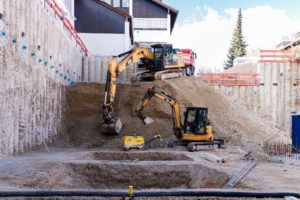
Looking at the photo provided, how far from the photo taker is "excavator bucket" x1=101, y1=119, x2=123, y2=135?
58.1 ft

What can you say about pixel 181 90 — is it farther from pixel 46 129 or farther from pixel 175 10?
pixel 175 10

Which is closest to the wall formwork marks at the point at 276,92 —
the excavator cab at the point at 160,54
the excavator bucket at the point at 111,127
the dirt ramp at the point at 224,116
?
the dirt ramp at the point at 224,116

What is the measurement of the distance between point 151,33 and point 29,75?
74.8 feet

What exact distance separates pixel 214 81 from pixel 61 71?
15.9 meters

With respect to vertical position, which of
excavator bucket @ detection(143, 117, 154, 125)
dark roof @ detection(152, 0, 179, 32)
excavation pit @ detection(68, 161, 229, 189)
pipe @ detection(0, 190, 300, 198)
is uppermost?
dark roof @ detection(152, 0, 179, 32)

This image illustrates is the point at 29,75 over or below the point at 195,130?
over

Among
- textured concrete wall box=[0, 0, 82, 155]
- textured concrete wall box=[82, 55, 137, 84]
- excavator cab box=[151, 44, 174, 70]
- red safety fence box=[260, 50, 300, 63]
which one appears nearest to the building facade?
textured concrete wall box=[82, 55, 137, 84]

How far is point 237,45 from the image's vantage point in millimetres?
71875

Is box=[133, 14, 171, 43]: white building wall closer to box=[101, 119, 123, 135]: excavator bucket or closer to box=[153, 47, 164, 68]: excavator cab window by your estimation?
box=[153, 47, 164, 68]: excavator cab window

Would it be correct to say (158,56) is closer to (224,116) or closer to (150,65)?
(150,65)

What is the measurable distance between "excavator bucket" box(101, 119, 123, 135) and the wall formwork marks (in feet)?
51.1

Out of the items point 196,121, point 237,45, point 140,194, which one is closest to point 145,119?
point 196,121

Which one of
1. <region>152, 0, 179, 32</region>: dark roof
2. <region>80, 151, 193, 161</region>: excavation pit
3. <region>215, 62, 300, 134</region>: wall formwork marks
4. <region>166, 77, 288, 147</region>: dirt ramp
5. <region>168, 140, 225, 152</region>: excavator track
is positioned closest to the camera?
<region>80, 151, 193, 161</region>: excavation pit

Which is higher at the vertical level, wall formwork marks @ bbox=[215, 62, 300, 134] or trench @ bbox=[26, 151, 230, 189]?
wall formwork marks @ bbox=[215, 62, 300, 134]
